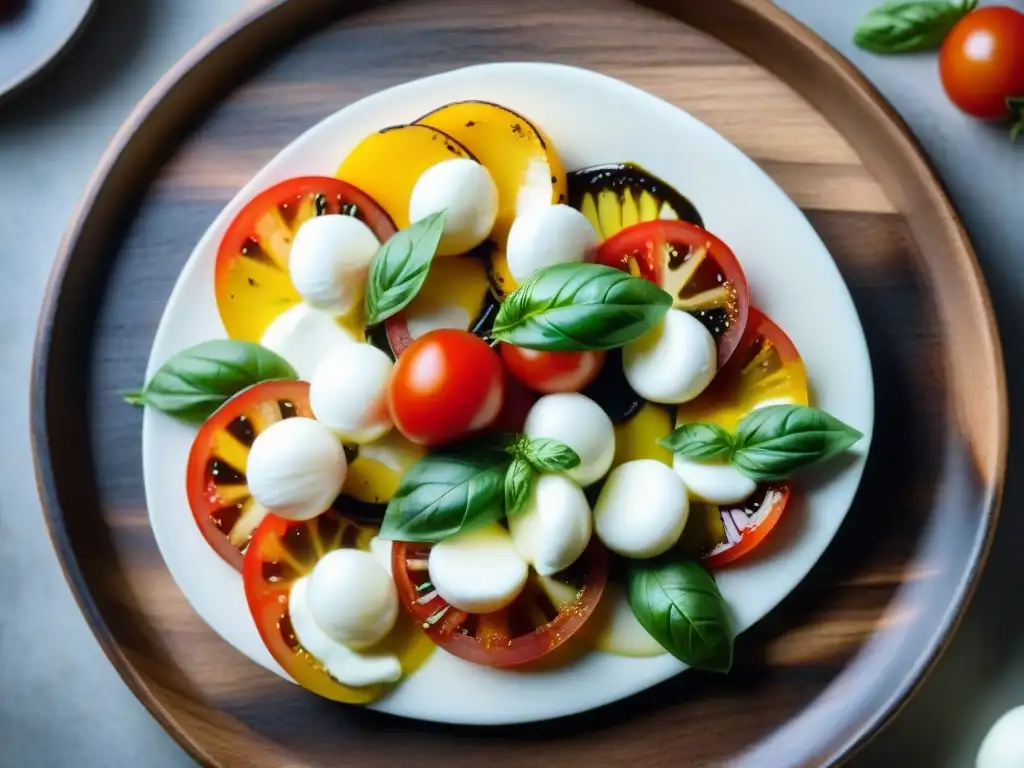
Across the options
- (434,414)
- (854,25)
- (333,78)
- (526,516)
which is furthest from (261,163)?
(854,25)

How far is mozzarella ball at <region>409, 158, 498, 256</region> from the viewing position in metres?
1.13

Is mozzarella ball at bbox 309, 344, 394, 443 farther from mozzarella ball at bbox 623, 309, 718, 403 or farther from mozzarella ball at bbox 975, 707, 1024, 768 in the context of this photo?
mozzarella ball at bbox 975, 707, 1024, 768

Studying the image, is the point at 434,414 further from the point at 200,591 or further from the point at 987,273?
the point at 987,273

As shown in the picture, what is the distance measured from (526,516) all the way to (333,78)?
65cm

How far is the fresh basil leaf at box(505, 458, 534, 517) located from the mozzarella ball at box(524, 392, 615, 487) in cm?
4

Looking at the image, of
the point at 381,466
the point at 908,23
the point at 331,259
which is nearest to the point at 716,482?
the point at 381,466

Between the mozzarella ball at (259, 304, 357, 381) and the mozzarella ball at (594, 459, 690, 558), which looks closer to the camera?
the mozzarella ball at (594, 459, 690, 558)

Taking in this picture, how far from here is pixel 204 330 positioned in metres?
1.24

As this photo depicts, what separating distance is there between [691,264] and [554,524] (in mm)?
351

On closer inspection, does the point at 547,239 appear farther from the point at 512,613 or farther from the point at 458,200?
the point at 512,613

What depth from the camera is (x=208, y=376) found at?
3.88 ft

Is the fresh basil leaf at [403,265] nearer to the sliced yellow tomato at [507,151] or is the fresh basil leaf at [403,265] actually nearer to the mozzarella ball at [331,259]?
the mozzarella ball at [331,259]

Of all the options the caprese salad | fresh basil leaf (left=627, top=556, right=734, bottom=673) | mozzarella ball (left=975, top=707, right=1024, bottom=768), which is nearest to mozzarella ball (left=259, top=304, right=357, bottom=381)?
the caprese salad

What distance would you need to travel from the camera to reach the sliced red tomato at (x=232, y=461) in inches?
46.1
